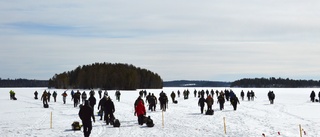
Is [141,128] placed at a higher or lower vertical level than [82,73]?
lower

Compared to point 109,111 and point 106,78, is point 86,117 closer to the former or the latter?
point 109,111

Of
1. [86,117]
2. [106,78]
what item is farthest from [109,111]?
[106,78]

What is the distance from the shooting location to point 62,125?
1973 cm

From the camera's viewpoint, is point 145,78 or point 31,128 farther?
point 145,78

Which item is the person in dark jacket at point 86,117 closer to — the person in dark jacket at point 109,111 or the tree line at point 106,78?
the person in dark jacket at point 109,111

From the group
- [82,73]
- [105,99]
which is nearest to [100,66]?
[82,73]

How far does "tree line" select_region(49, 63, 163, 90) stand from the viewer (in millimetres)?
134875

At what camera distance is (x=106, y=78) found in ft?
458

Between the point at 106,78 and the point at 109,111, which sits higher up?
the point at 106,78

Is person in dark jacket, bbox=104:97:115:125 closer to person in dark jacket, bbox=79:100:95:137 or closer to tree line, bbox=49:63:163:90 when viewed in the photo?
person in dark jacket, bbox=79:100:95:137

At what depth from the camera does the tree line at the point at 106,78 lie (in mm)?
134875

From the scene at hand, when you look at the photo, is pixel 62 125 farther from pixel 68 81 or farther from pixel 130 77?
pixel 68 81

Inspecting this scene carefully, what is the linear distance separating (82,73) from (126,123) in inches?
5032

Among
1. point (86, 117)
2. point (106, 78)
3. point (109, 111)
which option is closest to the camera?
point (86, 117)
